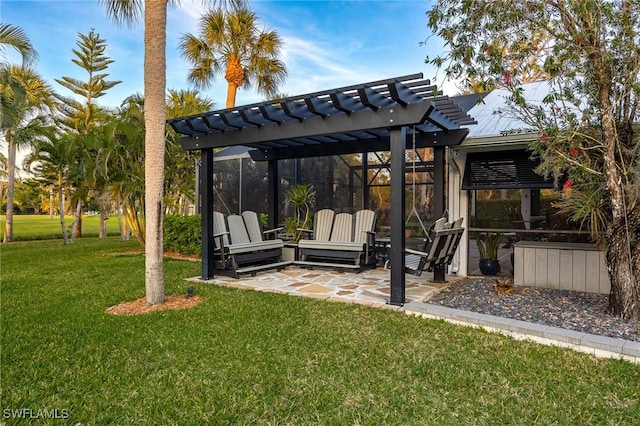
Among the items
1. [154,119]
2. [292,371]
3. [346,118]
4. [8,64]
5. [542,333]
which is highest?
[8,64]

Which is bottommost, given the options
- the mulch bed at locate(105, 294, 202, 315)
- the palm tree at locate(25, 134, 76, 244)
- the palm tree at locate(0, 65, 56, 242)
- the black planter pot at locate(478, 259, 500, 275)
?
the mulch bed at locate(105, 294, 202, 315)

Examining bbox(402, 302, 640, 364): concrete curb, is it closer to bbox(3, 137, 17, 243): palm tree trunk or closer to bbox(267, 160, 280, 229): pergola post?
bbox(267, 160, 280, 229): pergola post

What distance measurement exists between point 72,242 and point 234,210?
613 centimetres

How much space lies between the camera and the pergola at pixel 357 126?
465 cm

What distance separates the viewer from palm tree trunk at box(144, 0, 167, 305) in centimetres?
465

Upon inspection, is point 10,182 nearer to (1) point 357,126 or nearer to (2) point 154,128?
(2) point 154,128

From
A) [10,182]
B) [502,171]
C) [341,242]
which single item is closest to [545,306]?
[502,171]

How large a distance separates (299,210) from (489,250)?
4.52m

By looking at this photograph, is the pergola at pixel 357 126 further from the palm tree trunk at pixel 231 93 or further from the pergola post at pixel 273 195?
the palm tree trunk at pixel 231 93

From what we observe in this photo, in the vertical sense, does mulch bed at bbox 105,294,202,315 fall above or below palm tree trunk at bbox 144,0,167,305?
below

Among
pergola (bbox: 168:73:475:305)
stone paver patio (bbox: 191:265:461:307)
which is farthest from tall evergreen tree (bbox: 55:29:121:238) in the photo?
stone paver patio (bbox: 191:265:461:307)

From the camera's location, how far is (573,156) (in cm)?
430

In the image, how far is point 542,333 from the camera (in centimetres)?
354

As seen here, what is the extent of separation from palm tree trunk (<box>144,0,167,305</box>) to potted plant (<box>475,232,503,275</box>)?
5.25 meters
